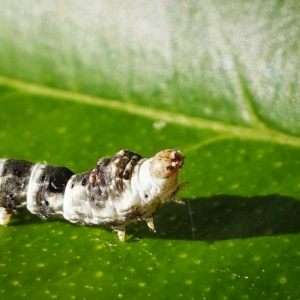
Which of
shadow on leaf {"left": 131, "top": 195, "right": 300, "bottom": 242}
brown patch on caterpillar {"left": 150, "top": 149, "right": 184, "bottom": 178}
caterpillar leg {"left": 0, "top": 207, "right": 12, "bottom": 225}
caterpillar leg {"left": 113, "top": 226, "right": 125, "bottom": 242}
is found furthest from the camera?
caterpillar leg {"left": 0, "top": 207, "right": 12, "bottom": 225}

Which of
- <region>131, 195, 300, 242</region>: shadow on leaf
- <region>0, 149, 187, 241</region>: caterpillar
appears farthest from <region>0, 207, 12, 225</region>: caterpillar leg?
<region>131, 195, 300, 242</region>: shadow on leaf

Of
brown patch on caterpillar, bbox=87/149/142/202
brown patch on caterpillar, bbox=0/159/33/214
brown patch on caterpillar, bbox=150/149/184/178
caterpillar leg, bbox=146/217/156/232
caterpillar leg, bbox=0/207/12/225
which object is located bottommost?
caterpillar leg, bbox=0/207/12/225

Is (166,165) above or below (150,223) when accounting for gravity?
above

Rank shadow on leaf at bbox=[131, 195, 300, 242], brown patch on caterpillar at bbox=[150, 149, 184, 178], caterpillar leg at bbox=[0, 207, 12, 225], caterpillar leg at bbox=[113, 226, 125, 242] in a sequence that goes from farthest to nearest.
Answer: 1. caterpillar leg at bbox=[0, 207, 12, 225]
2. caterpillar leg at bbox=[113, 226, 125, 242]
3. shadow on leaf at bbox=[131, 195, 300, 242]
4. brown patch on caterpillar at bbox=[150, 149, 184, 178]

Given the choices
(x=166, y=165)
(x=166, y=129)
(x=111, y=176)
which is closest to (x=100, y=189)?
(x=111, y=176)

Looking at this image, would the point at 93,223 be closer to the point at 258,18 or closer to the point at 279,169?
the point at 279,169

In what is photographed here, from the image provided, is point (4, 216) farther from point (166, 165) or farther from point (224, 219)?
point (224, 219)

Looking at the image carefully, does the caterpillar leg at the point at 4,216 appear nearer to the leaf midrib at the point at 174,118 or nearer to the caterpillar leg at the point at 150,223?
the caterpillar leg at the point at 150,223

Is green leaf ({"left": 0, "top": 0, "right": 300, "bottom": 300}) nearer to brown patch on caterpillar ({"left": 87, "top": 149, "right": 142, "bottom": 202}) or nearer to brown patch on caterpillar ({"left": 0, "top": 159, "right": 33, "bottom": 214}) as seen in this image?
brown patch on caterpillar ({"left": 0, "top": 159, "right": 33, "bottom": 214})
